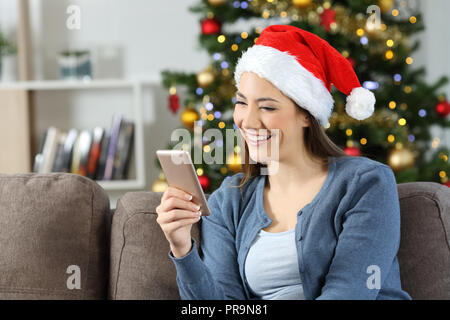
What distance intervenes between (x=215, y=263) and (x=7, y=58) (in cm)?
243

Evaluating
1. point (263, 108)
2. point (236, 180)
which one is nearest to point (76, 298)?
point (236, 180)

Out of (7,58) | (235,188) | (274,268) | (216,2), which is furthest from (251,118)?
(7,58)

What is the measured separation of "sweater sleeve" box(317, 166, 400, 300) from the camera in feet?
3.69

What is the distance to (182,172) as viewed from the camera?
1032mm

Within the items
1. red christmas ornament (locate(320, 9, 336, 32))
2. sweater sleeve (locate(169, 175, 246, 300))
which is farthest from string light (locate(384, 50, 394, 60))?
sweater sleeve (locate(169, 175, 246, 300))

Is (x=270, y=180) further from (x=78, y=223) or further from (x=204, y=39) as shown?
(x=204, y=39)

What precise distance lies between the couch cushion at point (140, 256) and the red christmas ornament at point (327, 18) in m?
1.47

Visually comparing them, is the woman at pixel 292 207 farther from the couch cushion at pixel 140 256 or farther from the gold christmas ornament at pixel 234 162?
the gold christmas ornament at pixel 234 162

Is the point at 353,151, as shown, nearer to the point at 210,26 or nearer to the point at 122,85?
the point at 210,26

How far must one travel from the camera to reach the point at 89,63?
120 inches

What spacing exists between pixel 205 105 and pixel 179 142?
0.85 ft

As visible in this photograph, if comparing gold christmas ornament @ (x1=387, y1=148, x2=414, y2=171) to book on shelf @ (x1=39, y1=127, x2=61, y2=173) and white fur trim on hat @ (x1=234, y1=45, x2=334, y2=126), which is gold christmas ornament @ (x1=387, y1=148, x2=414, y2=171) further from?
book on shelf @ (x1=39, y1=127, x2=61, y2=173)

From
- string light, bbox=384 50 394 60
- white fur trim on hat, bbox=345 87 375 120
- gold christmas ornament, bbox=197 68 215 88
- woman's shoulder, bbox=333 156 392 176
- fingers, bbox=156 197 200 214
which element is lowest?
fingers, bbox=156 197 200 214

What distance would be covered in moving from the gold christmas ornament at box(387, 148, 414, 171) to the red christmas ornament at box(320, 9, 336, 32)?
26.5 inches
